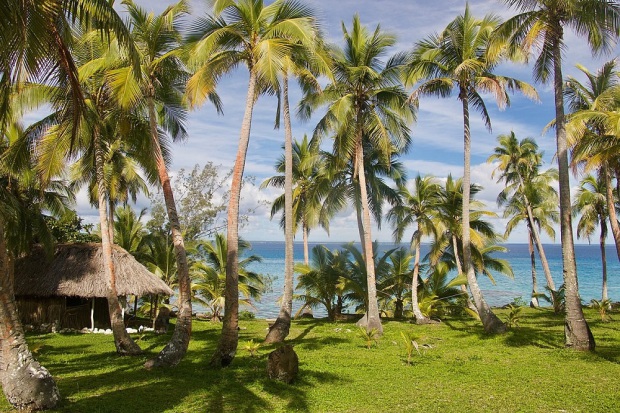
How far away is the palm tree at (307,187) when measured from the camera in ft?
63.2

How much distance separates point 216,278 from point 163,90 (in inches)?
415

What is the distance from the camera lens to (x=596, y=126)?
1692 centimetres

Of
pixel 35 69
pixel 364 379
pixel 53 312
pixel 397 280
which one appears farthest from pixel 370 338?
pixel 53 312

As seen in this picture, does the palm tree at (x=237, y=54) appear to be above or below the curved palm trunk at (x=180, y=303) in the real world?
above

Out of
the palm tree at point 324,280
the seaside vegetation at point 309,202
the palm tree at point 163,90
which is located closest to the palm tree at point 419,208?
the seaside vegetation at point 309,202

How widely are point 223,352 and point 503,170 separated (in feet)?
68.6

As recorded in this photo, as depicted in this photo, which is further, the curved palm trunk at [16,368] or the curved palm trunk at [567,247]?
the curved palm trunk at [567,247]

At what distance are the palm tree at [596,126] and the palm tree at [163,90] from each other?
1078 cm

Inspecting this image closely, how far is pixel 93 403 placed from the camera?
7059 mm

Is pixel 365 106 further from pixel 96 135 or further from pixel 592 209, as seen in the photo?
pixel 592 209

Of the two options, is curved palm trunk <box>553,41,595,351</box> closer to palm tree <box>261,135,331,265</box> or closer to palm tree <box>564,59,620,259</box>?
palm tree <box>564,59,620,259</box>

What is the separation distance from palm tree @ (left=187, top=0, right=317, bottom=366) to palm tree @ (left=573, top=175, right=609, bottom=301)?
17887 mm

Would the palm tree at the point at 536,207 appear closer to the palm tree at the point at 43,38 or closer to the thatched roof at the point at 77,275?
the thatched roof at the point at 77,275

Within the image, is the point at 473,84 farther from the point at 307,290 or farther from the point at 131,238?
the point at 131,238
